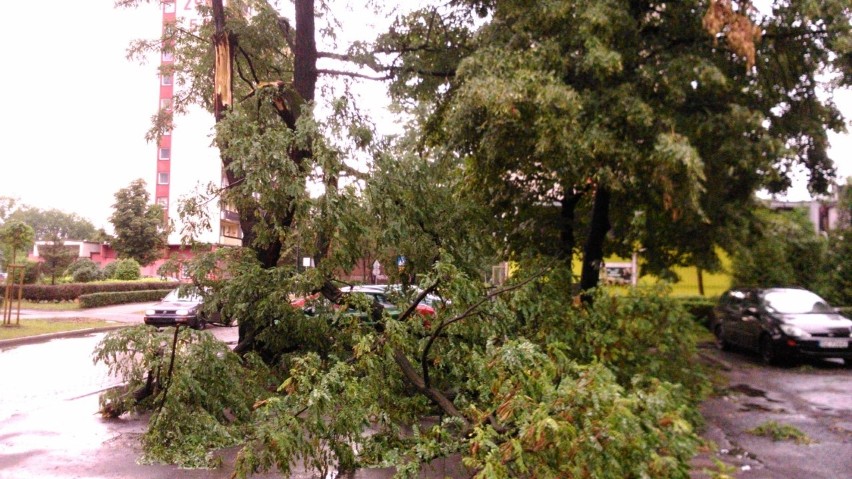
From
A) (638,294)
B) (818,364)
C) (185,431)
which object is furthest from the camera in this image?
(818,364)

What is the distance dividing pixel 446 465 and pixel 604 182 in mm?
4290

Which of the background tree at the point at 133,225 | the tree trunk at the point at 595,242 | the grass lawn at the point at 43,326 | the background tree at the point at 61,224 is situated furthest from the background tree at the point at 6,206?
the tree trunk at the point at 595,242

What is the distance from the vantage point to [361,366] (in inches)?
217

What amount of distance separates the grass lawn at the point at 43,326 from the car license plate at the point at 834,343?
16.7 metres

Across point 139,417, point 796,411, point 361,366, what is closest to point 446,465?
point 361,366

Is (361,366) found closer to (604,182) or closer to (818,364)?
(604,182)

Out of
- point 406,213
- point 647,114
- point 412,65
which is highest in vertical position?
point 412,65

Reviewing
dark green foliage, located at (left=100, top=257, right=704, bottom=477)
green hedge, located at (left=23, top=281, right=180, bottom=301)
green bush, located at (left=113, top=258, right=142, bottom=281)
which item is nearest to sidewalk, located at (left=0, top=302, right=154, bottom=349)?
green hedge, located at (left=23, top=281, right=180, bottom=301)

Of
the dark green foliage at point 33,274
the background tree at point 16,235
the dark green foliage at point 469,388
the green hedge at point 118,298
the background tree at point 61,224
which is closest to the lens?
the dark green foliage at point 469,388

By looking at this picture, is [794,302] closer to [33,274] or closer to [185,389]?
[185,389]

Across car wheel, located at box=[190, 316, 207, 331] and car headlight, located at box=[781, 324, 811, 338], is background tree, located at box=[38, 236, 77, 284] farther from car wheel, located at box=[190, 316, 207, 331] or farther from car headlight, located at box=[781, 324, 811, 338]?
car headlight, located at box=[781, 324, 811, 338]

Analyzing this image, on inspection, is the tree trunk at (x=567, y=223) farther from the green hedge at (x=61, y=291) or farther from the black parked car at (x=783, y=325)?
the green hedge at (x=61, y=291)

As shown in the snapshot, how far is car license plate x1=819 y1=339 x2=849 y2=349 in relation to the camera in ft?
38.5

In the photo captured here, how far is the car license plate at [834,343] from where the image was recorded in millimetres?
11742
